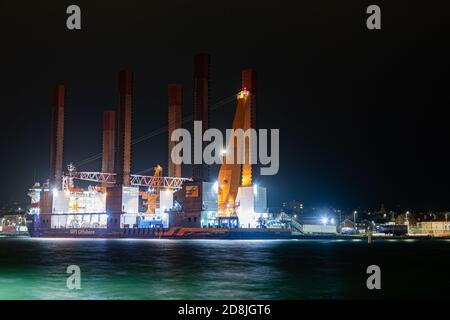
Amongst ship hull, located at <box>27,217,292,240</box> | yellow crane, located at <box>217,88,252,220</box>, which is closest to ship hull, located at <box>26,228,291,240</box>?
ship hull, located at <box>27,217,292,240</box>

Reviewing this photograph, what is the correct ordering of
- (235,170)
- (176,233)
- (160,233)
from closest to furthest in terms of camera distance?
(235,170), (176,233), (160,233)

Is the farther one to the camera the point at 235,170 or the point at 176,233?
the point at 176,233

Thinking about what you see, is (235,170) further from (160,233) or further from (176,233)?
(160,233)

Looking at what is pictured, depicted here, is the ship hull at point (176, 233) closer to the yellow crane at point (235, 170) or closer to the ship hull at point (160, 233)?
the ship hull at point (160, 233)

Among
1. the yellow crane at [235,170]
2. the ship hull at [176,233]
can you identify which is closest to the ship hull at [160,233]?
the ship hull at [176,233]

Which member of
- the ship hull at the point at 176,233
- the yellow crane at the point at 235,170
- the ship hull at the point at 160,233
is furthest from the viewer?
the yellow crane at the point at 235,170

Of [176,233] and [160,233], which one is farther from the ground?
[176,233]

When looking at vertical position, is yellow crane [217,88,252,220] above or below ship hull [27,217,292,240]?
above

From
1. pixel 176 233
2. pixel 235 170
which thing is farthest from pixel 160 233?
pixel 235 170

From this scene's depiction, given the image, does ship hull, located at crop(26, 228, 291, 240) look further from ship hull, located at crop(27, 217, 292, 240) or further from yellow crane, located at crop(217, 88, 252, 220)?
yellow crane, located at crop(217, 88, 252, 220)

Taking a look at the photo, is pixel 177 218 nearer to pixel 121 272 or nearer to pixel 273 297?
pixel 121 272

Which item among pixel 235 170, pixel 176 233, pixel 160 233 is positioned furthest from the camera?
pixel 160 233
